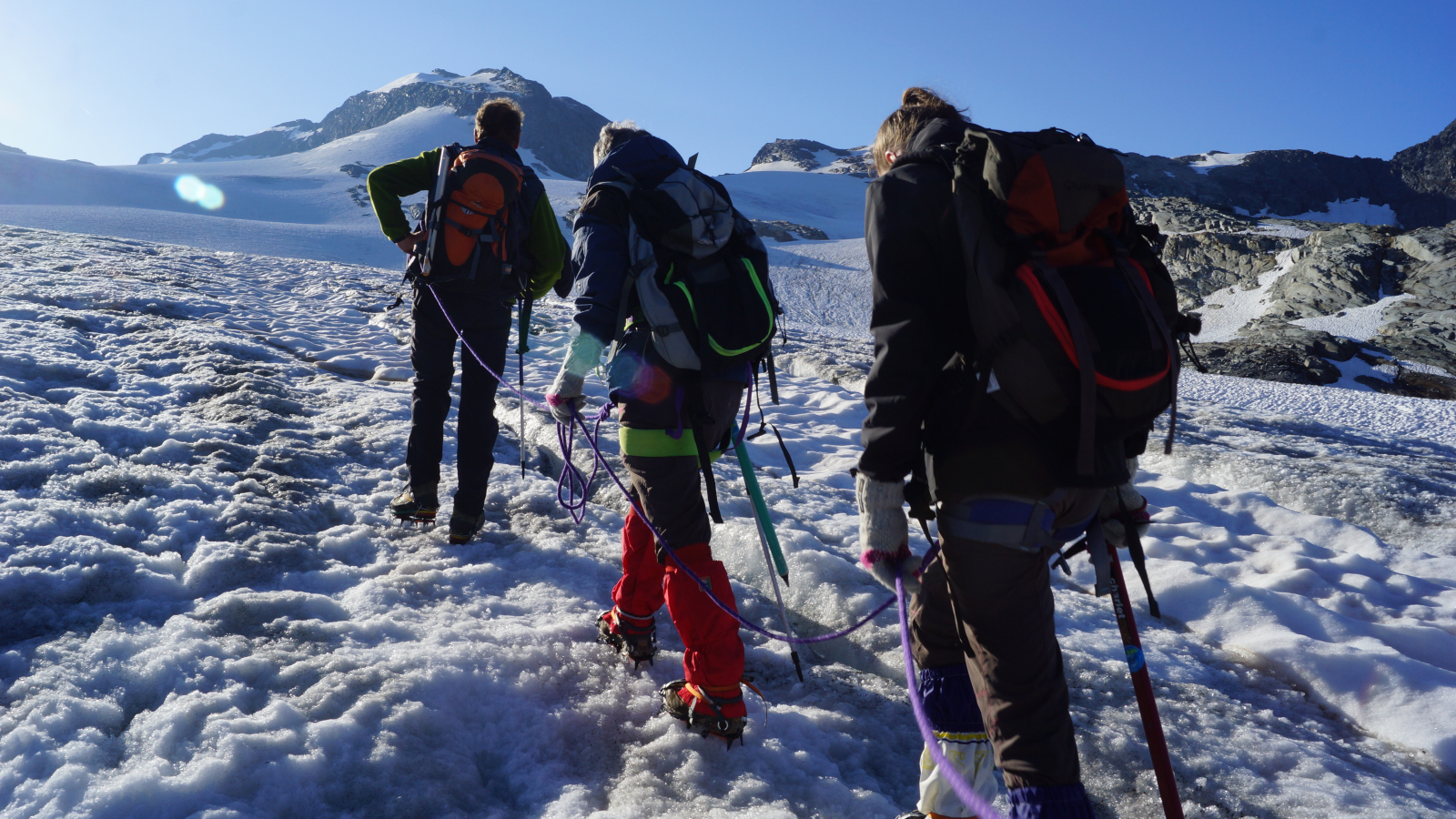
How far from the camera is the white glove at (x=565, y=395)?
2643 millimetres

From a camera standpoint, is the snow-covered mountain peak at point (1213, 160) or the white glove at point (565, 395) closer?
the white glove at point (565, 395)

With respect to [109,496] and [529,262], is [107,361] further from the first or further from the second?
[529,262]

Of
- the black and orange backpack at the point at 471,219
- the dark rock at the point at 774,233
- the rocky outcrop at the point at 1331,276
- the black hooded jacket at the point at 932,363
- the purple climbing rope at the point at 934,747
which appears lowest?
the purple climbing rope at the point at 934,747

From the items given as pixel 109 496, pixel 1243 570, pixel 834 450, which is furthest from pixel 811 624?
pixel 109 496

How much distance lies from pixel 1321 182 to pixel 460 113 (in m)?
108

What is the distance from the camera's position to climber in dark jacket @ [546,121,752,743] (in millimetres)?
2461

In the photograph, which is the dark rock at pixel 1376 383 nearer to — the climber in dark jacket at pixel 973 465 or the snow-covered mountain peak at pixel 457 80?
the climber in dark jacket at pixel 973 465

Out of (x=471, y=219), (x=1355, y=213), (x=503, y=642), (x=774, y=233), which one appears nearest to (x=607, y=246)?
(x=471, y=219)

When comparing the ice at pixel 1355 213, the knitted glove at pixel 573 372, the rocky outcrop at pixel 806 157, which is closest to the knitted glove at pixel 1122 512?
the knitted glove at pixel 573 372

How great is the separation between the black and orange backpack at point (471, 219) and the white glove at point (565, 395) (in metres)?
1.35

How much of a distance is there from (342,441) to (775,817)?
4.53 m

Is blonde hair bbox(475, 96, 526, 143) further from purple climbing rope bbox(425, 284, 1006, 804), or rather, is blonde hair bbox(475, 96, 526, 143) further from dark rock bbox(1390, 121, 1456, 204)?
dark rock bbox(1390, 121, 1456, 204)

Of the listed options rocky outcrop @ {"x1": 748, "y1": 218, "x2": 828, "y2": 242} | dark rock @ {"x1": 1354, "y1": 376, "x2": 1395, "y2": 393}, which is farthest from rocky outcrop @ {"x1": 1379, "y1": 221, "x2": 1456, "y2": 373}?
rocky outcrop @ {"x1": 748, "y1": 218, "x2": 828, "y2": 242}

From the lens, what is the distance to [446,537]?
4062 millimetres
